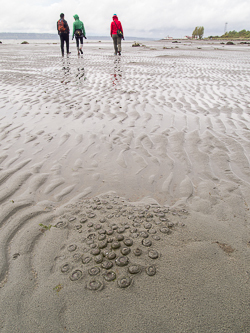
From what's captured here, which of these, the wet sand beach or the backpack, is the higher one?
the backpack

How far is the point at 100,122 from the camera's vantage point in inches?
168

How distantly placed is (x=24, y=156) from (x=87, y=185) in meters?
1.16

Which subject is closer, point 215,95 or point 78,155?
point 78,155

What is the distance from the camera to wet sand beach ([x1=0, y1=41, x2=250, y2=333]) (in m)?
→ 1.27

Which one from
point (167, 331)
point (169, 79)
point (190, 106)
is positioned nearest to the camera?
point (167, 331)

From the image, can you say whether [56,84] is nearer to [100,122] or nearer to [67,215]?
[100,122]

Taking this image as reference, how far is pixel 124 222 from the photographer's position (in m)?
1.92

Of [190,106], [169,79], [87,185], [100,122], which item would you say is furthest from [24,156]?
[169,79]

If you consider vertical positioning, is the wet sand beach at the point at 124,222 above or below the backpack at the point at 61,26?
below

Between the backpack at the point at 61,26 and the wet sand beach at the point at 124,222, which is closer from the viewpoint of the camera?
the wet sand beach at the point at 124,222

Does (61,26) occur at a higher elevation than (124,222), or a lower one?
higher

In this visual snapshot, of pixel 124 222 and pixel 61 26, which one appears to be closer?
pixel 124 222

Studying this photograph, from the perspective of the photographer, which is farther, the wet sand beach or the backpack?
the backpack

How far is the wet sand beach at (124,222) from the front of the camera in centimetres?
127
